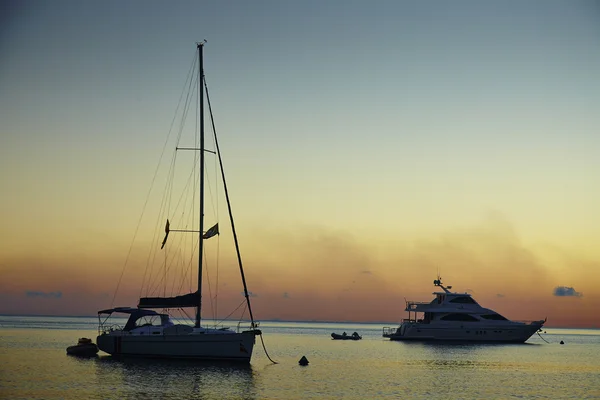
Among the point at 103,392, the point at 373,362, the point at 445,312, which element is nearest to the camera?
the point at 103,392

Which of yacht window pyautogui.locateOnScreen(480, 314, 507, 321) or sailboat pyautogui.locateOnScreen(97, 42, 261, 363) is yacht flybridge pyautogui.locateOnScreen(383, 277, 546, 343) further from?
sailboat pyautogui.locateOnScreen(97, 42, 261, 363)

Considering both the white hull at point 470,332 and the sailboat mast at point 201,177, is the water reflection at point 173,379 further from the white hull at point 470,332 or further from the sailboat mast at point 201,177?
the white hull at point 470,332

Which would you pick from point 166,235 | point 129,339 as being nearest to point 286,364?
point 129,339

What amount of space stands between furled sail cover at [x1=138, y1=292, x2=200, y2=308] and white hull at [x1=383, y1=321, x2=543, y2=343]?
42427mm

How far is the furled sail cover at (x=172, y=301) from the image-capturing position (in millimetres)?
43906

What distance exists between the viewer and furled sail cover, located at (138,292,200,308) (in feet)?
144

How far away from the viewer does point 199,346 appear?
4388cm

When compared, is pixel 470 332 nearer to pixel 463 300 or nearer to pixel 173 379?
pixel 463 300

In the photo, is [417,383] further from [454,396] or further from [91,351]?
[91,351]

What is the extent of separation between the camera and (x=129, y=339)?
153ft

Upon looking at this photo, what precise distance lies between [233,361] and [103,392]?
11.8 metres

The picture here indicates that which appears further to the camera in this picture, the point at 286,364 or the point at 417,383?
the point at 286,364

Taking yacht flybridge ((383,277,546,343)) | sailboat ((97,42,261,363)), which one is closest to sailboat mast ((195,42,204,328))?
sailboat ((97,42,261,363))

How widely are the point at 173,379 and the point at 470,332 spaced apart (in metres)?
48.1
